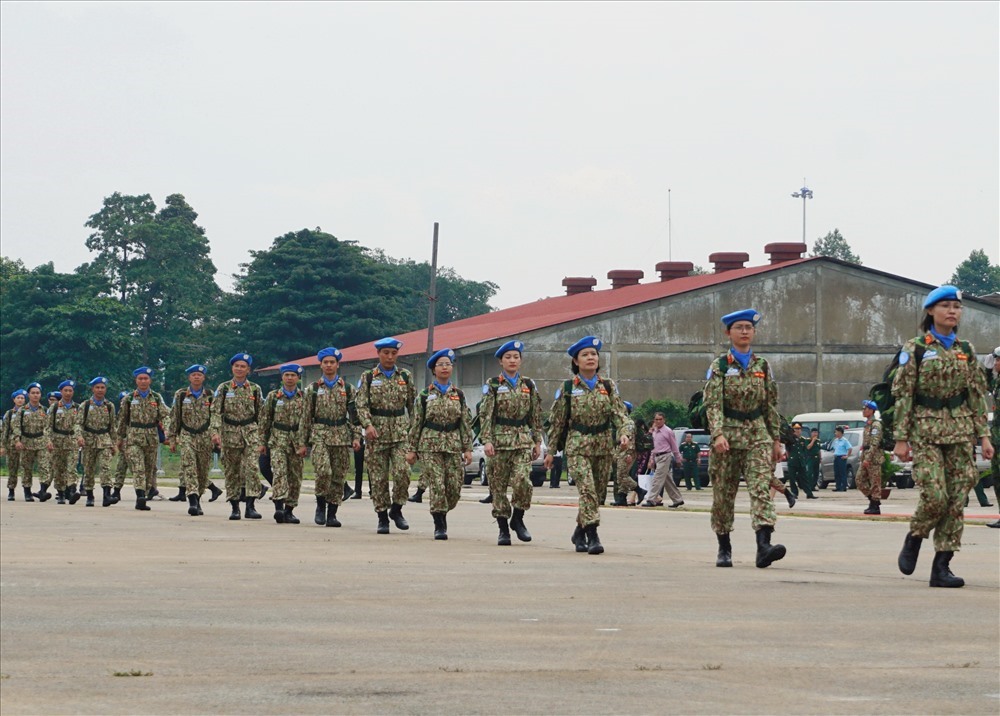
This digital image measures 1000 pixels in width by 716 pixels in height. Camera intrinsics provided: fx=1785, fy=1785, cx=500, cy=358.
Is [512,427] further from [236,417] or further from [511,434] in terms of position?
[236,417]

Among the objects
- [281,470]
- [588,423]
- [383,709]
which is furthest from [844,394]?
[383,709]

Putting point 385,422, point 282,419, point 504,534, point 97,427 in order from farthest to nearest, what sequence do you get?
point 97,427 < point 282,419 < point 385,422 < point 504,534

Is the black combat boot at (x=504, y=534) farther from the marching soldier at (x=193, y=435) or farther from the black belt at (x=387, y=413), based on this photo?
the marching soldier at (x=193, y=435)

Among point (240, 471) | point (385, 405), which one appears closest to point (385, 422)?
point (385, 405)

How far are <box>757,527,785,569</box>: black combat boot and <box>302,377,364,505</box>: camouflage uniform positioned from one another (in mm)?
7566

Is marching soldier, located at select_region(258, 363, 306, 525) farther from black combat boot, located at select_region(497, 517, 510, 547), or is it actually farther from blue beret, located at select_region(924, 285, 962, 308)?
blue beret, located at select_region(924, 285, 962, 308)

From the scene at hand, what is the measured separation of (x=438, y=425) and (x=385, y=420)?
133 cm

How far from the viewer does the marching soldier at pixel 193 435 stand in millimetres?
23781

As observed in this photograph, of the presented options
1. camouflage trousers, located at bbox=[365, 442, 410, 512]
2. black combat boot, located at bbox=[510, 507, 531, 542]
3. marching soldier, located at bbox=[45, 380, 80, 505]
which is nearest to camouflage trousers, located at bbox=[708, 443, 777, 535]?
black combat boot, located at bbox=[510, 507, 531, 542]

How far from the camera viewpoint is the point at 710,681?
26.5 feet

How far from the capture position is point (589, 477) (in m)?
15.5

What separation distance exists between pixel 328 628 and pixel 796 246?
57.4 m

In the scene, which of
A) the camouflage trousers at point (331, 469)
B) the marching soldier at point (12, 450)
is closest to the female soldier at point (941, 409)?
the camouflage trousers at point (331, 469)

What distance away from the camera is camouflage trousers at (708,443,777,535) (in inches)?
544
